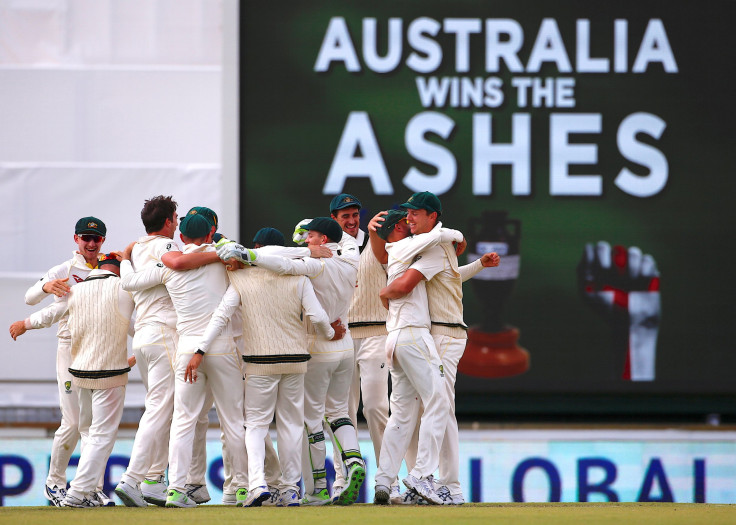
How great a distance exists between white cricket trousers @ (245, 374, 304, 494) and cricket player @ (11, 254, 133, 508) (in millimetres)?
737

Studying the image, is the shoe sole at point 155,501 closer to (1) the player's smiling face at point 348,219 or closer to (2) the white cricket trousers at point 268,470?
(2) the white cricket trousers at point 268,470

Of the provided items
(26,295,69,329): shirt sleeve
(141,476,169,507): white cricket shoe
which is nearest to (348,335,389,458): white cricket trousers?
(141,476,169,507): white cricket shoe

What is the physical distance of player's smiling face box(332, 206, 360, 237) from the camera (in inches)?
272

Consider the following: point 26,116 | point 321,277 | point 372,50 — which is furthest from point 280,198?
point 321,277

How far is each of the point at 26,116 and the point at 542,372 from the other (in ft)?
14.6

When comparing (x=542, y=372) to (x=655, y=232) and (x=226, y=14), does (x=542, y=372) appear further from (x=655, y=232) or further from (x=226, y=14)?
(x=226, y=14)

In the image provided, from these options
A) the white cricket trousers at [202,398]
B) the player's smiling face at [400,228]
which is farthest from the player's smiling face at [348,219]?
the white cricket trousers at [202,398]

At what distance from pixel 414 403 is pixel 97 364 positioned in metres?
1.69

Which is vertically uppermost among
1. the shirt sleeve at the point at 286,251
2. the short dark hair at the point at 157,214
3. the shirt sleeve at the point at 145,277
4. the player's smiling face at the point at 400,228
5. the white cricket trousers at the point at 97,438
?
the short dark hair at the point at 157,214

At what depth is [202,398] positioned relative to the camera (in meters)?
6.36

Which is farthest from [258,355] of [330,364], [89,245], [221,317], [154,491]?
[89,245]

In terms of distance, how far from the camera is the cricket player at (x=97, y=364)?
6412mm

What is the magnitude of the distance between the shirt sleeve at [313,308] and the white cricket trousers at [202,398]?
43cm

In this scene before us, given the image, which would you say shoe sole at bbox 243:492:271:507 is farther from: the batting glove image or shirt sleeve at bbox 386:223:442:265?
the batting glove image
